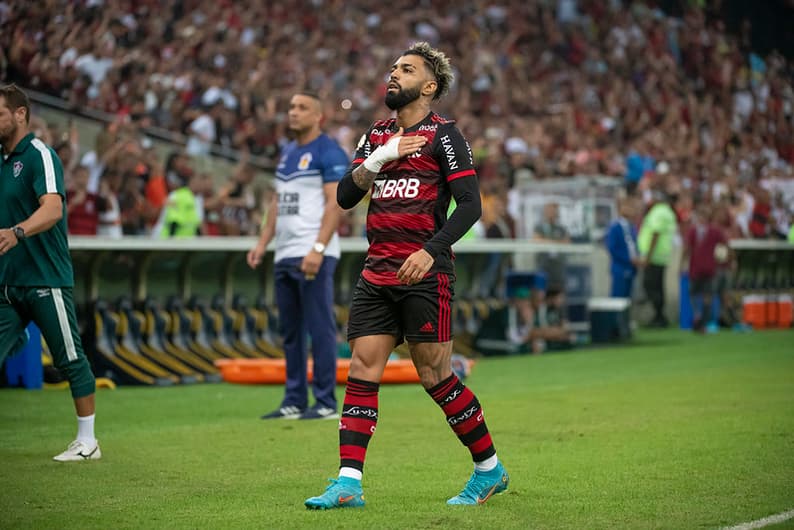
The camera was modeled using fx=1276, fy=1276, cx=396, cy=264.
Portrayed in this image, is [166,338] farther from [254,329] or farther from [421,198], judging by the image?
[421,198]

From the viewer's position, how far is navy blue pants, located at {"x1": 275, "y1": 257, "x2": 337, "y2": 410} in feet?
33.6

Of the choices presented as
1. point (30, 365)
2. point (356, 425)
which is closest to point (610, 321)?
point (30, 365)

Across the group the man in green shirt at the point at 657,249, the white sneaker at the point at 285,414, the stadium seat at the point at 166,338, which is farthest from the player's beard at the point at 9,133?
the man in green shirt at the point at 657,249

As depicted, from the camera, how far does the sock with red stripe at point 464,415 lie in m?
6.35

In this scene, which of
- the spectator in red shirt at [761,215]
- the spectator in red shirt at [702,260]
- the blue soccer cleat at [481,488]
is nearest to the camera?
the blue soccer cleat at [481,488]

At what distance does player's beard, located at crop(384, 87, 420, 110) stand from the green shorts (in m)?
2.69

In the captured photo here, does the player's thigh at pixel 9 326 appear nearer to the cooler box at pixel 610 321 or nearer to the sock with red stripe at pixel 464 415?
the sock with red stripe at pixel 464 415

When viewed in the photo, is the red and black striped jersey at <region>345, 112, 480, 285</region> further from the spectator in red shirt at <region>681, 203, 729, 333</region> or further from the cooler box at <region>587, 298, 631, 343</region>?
the spectator in red shirt at <region>681, 203, 729, 333</region>

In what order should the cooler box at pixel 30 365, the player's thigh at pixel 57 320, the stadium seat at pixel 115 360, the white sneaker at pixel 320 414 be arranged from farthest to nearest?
1. the stadium seat at pixel 115 360
2. the cooler box at pixel 30 365
3. the white sneaker at pixel 320 414
4. the player's thigh at pixel 57 320

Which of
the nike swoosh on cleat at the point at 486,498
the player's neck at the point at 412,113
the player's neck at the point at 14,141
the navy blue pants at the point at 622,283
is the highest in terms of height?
the player's neck at the point at 412,113

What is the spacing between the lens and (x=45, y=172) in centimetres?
775

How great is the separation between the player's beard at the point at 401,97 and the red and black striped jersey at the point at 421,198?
0.13 meters

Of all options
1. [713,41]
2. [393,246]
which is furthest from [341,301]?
[713,41]

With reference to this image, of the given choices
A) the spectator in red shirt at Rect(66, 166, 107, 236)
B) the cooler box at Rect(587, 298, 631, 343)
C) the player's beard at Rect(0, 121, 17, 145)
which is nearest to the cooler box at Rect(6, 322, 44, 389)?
the spectator in red shirt at Rect(66, 166, 107, 236)
